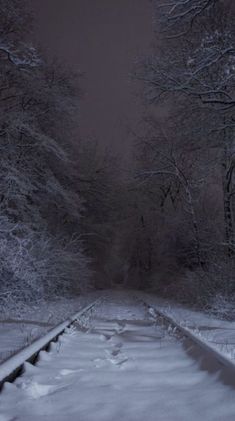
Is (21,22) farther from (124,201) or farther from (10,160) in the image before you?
(124,201)

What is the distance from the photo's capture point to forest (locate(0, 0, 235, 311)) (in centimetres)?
1154

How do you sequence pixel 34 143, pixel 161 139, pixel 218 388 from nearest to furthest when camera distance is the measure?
pixel 218 388 → pixel 34 143 → pixel 161 139

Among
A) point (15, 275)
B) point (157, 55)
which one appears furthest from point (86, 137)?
point (15, 275)

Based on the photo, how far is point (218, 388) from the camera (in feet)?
12.1

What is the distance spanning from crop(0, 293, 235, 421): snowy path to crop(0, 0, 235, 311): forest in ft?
17.9

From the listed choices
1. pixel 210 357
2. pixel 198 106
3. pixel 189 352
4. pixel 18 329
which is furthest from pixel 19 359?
pixel 198 106

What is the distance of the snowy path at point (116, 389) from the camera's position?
3.17 metres

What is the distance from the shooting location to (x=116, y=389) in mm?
3857

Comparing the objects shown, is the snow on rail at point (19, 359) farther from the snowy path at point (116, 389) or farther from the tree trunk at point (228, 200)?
the tree trunk at point (228, 200)

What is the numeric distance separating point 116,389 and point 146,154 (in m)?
19.6

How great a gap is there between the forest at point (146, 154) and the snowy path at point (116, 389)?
5.46 metres

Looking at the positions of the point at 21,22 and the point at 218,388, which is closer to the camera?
the point at 218,388

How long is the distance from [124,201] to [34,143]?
2069cm

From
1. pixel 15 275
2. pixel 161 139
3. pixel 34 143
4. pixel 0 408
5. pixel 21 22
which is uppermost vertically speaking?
pixel 21 22
